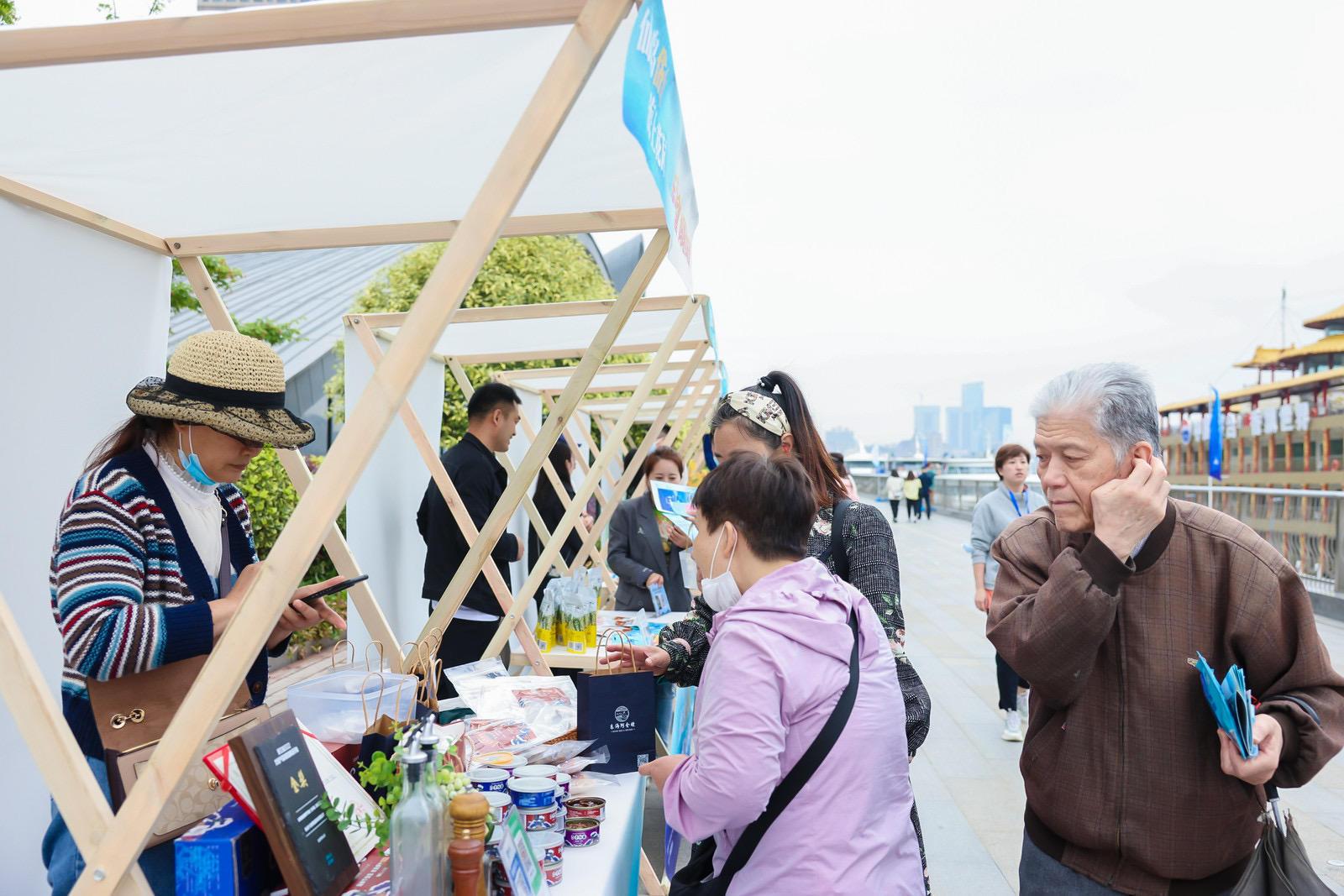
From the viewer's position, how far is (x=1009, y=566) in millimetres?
1855

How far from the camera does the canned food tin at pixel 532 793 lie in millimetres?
1772

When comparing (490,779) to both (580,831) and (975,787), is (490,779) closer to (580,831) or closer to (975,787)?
(580,831)

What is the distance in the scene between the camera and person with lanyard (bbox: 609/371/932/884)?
2131mm

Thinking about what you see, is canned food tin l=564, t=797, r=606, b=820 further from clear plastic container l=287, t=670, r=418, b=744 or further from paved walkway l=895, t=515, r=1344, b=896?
paved walkway l=895, t=515, r=1344, b=896

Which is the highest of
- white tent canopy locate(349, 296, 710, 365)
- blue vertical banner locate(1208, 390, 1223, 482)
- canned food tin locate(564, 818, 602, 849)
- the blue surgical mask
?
white tent canopy locate(349, 296, 710, 365)

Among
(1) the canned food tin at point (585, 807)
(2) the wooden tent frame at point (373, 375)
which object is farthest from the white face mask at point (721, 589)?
(2) the wooden tent frame at point (373, 375)

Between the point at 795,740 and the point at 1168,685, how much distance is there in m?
0.74

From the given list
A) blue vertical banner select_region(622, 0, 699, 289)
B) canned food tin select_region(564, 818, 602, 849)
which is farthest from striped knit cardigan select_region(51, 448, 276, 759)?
blue vertical banner select_region(622, 0, 699, 289)

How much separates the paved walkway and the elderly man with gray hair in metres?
2.14

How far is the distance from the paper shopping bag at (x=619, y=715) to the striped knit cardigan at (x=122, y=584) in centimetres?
93

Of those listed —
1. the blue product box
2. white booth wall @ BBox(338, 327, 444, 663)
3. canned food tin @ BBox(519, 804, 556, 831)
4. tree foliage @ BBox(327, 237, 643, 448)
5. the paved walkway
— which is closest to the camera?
the blue product box

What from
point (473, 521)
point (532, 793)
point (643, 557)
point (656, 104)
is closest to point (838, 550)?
point (532, 793)

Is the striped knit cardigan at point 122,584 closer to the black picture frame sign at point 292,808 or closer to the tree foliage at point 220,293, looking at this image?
the black picture frame sign at point 292,808

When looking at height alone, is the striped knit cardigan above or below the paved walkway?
above
